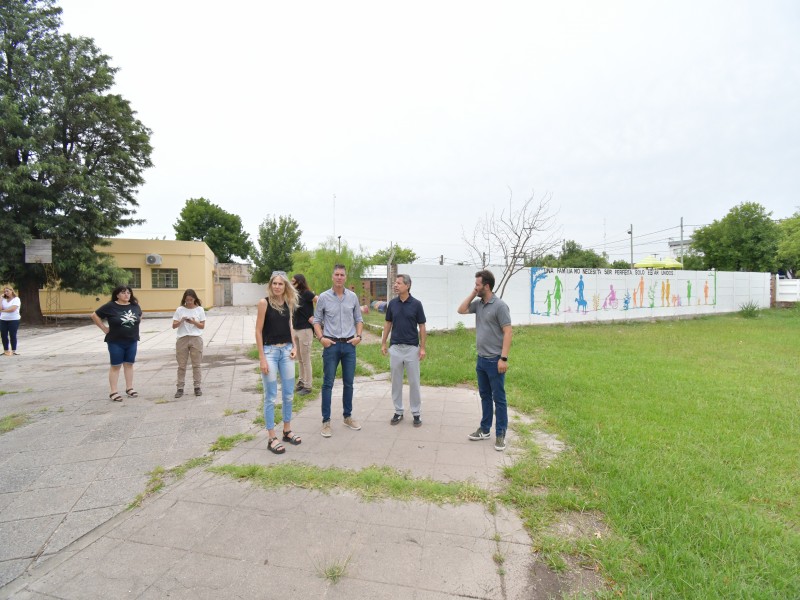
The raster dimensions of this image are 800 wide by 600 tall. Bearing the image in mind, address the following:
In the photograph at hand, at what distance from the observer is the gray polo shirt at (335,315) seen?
14.4ft

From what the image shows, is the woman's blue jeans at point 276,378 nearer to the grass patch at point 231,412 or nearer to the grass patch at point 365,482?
the grass patch at point 365,482

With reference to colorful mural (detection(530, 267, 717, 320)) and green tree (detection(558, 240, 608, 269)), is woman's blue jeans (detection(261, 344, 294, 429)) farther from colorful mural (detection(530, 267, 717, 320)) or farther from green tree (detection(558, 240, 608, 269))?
green tree (detection(558, 240, 608, 269))

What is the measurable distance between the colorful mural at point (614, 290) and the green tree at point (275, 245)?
24.3 meters

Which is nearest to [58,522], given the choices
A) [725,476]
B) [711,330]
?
[725,476]

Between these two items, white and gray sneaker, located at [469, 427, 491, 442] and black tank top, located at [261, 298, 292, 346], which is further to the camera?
white and gray sneaker, located at [469, 427, 491, 442]

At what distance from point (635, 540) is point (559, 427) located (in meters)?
1.90

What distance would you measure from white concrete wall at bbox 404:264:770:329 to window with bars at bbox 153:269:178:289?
16760 mm

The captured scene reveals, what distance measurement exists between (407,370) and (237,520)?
2.31 metres

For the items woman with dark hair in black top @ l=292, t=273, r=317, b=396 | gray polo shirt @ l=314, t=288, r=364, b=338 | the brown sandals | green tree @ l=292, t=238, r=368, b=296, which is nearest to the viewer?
the brown sandals

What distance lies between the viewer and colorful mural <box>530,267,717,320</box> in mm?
14602

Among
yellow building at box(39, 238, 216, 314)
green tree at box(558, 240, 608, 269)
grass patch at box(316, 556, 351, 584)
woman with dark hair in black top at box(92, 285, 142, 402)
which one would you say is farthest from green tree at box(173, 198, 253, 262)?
grass patch at box(316, 556, 351, 584)

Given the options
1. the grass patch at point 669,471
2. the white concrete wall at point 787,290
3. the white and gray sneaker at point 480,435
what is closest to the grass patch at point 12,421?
the white and gray sneaker at point 480,435

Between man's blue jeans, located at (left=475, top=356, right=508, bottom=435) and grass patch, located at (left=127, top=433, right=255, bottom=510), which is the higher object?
man's blue jeans, located at (left=475, top=356, right=508, bottom=435)

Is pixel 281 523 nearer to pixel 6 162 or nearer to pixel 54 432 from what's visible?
pixel 54 432
